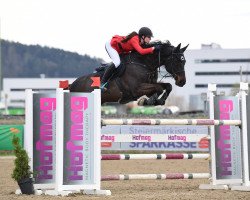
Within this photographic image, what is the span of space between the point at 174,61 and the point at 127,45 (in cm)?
70

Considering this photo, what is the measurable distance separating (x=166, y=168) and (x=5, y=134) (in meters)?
6.63

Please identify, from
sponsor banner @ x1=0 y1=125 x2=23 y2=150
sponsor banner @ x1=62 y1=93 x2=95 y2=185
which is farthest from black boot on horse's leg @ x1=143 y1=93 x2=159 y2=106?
sponsor banner @ x1=0 y1=125 x2=23 y2=150

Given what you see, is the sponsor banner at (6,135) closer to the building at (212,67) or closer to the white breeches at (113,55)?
the white breeches at (113,55)

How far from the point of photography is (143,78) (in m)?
Answer: 9.80

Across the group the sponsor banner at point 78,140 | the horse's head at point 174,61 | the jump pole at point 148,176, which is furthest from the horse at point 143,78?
the sponsor banner at point 78,140

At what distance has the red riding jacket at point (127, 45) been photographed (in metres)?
9.57

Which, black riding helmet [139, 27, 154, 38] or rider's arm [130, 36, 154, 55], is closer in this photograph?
rider's arm [130, 36, 154, 55]

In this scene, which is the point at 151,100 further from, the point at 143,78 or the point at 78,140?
the point at 78,140

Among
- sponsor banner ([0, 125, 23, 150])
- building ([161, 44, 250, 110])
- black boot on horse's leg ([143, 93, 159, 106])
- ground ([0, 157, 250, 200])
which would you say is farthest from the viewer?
building ([161, 44, 250, 110])

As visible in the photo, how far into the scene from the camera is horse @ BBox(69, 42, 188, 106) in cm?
960

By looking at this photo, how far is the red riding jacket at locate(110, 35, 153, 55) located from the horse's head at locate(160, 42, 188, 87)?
1.03 feet

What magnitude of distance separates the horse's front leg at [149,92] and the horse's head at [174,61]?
0.34m

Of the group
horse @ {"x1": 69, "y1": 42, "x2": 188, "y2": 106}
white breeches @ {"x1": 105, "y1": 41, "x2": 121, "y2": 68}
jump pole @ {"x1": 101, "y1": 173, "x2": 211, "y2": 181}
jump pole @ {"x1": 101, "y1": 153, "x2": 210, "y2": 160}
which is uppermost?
white breeches @ {"x1": 105, "y1": 41, "x2": 121, "y2": 68}

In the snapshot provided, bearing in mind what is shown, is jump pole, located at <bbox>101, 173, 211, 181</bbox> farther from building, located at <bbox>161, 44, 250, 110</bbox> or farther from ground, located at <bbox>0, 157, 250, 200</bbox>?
building, located at <bbox>161, 44, 250, 110</bbox>
